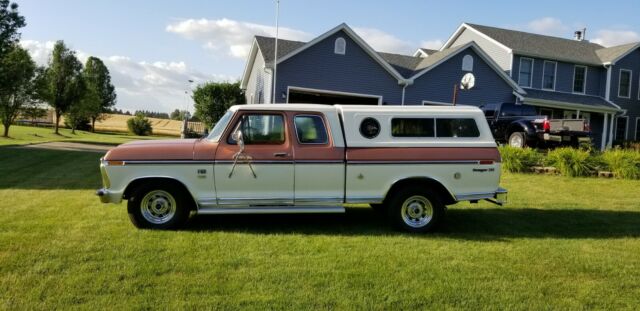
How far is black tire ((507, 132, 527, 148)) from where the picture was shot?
55.7 ft

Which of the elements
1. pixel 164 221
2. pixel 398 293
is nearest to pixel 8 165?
pixel 164 221

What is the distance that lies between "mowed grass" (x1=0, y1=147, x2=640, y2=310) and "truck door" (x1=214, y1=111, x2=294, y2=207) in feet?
1.66

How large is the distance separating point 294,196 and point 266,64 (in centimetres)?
1511

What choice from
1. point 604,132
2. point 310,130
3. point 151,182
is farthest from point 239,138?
point 604,132

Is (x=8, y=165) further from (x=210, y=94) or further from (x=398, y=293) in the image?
(x=210, y=94)

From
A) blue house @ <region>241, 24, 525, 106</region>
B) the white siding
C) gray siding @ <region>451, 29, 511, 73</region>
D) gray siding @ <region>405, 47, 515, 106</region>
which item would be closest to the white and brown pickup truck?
blue house @ <region>241, 24, 525, 106</region>

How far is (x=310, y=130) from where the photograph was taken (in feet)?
23.3

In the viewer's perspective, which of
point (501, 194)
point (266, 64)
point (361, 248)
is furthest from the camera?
point (266, 64)

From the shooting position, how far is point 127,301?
14.9 ft

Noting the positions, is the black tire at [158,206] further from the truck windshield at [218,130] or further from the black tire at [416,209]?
the black tire at [416,209]

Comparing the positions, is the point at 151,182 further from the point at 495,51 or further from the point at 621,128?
the point at 621,128

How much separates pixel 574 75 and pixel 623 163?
18818 mm

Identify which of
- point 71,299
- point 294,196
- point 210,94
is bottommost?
point 71,299

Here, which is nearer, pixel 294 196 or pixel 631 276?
pixel 631 276
